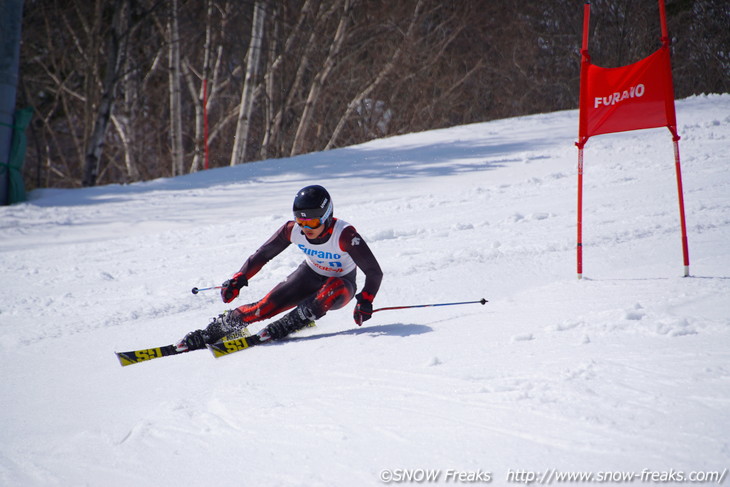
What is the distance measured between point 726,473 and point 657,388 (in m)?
0.64

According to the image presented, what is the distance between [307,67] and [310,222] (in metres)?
12.0

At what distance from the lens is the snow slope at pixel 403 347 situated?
92.6 inches

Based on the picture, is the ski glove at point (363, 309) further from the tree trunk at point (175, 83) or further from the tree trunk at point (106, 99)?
the tree trunk at point (175, 83)

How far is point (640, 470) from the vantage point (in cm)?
202

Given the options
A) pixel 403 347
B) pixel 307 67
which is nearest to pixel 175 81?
pixel 307 67

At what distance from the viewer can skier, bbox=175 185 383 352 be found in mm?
4152

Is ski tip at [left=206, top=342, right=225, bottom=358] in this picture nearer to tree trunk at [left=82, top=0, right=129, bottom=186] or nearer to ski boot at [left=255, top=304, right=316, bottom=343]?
ski boot at [left=255, top=304, right=316, bottom=343]

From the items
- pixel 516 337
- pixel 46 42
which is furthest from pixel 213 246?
pixel 46 42

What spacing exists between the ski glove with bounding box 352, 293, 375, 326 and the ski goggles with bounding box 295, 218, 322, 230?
0.61m

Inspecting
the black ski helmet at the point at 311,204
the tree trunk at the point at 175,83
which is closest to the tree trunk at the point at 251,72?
the tree trunk at the point at 175,83

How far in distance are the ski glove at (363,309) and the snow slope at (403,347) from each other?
141mm

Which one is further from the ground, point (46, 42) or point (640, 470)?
point (46, 42)

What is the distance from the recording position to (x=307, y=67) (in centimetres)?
1530

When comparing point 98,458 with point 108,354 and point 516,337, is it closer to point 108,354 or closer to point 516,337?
point 108,354
